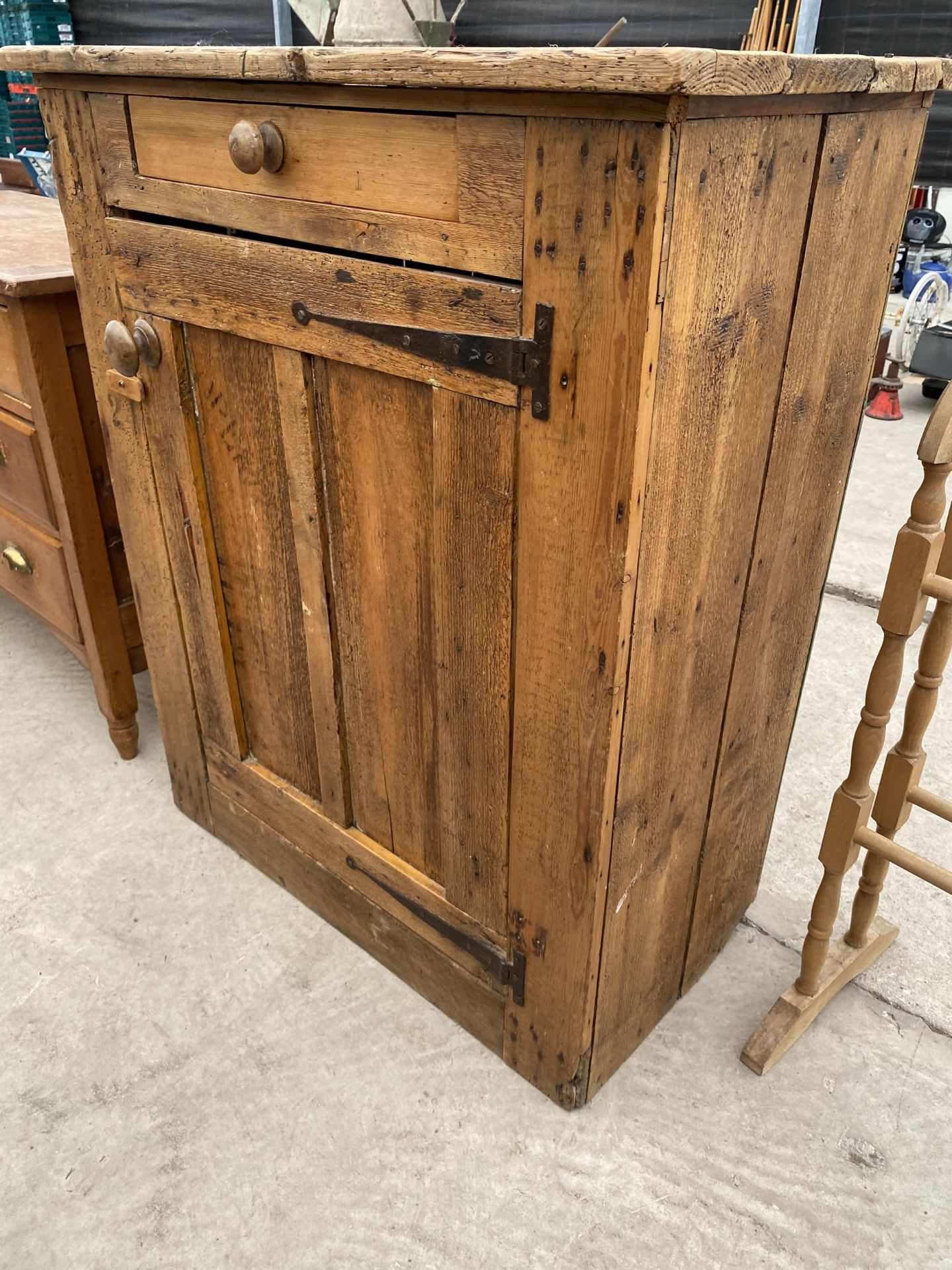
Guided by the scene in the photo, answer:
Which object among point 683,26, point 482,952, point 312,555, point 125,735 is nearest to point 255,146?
point 312,555

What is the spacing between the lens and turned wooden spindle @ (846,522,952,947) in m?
1.35

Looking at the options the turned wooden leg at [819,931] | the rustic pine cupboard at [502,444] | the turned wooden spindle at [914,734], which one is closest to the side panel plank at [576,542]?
the rustic pine cupboard at [502,444]

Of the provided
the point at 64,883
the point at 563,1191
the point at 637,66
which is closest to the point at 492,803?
the point at 563,1191

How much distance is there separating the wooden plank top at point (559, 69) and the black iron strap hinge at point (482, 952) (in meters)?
1.13

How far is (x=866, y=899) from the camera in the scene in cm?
166

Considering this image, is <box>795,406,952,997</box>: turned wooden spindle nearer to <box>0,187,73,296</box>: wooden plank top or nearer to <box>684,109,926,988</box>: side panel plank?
<box>684,109,926,988</box>: side panel plank

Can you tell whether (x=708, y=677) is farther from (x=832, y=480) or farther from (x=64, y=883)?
(x=64, y=883)

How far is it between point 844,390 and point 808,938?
87 cm

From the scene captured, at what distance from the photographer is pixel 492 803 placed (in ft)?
4.51

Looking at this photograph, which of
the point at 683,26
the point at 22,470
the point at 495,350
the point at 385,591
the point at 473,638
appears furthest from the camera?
the point at 683,26

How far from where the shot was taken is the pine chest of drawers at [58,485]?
1.82 m

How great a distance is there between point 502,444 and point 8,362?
1296mm

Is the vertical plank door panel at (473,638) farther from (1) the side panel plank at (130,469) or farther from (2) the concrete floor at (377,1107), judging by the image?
(1) the side panel plank at (130,469)

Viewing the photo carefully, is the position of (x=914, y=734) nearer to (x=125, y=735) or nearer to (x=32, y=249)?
(x=125, y=735)
